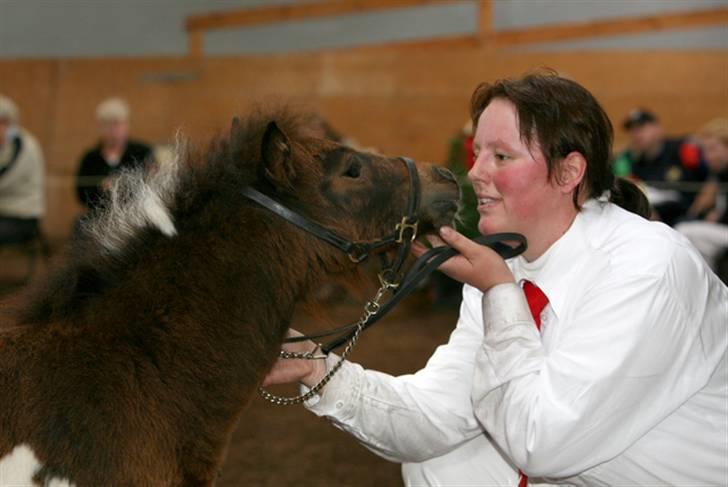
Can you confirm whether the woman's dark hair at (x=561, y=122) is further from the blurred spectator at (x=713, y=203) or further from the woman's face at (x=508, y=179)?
the blurred spectator at (x=713, y=203)

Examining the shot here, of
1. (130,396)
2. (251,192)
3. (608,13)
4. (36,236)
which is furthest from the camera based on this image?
(608,13)

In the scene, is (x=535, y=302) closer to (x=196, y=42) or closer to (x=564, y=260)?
(x=564, y=260)

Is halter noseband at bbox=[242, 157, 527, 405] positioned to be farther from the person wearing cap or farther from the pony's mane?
the person wearing cap

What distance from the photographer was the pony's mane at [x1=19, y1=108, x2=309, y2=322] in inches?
87.1

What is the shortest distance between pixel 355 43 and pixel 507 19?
2.07 meters

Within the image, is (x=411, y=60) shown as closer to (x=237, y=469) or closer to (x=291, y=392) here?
(x=291, y=392)

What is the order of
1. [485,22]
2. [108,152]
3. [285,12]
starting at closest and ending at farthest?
[108,152], [485,22], [285,12]

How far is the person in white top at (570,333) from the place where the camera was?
2.21 m

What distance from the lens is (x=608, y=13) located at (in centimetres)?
1065

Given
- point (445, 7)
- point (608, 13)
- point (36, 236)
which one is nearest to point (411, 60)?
point (445, 7)

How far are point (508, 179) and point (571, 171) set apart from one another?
0.62ft

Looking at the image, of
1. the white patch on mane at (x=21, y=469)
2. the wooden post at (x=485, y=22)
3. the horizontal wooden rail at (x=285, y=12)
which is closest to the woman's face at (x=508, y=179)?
the white patch on mane at (x=21, y=469)

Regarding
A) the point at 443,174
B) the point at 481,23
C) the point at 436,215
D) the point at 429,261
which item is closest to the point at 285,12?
the point at 481,23

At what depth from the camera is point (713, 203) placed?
7.76 meters
